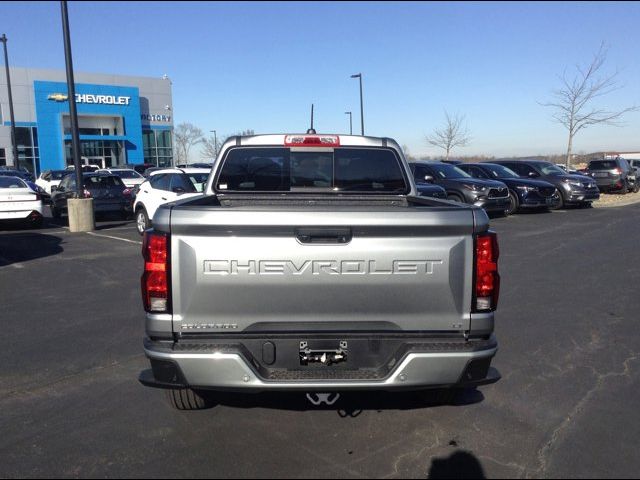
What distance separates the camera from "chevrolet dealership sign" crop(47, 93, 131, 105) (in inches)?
2050

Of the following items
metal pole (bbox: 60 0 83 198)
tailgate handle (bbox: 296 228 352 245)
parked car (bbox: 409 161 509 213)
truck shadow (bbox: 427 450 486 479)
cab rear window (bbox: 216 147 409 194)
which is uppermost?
metal pole (bbox: 60 0 83 198)

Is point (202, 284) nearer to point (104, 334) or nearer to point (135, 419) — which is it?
point (135, 419)

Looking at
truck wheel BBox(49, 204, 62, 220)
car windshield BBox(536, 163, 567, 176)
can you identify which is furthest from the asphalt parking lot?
car windshield BBox(536, 163, 567, 176)

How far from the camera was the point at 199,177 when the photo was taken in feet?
45.0

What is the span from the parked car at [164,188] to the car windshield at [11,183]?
4.06 meters

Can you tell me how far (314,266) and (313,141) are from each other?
1854mm

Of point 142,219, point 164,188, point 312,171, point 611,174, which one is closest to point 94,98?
point 142,219

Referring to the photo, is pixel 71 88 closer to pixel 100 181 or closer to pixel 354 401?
pixel 100 181

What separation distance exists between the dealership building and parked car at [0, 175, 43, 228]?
35476 mm

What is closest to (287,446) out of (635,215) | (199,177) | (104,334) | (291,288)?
(291,288)

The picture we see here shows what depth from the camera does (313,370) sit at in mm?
3207

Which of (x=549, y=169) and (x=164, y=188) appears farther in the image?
(x=549, y=169)

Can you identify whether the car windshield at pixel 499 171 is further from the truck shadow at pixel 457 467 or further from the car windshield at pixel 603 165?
the truck shadow at pixel 457 467

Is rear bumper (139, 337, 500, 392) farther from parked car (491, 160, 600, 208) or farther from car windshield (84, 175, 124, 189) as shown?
parked car (491, 160, 600, 208)
